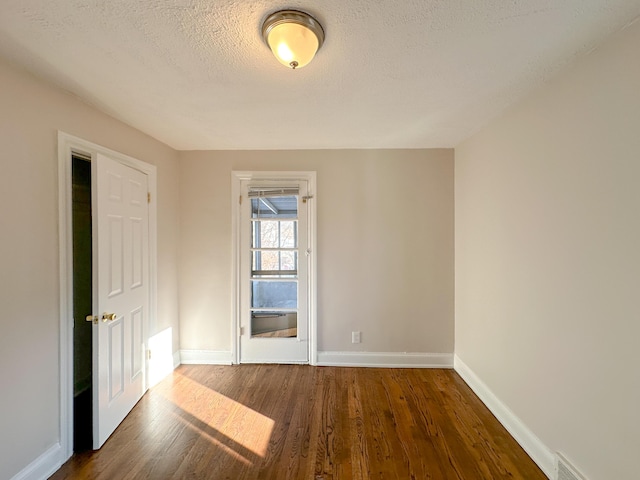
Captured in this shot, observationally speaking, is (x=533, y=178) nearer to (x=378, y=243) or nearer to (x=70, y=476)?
(x=378, y=243)

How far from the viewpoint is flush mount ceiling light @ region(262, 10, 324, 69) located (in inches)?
45.8

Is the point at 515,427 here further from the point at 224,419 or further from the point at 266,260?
the point at 266,260

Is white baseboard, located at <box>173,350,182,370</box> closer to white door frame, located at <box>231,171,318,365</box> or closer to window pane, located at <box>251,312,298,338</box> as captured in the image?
white door frame, located at <box>231,171,318,365</box>

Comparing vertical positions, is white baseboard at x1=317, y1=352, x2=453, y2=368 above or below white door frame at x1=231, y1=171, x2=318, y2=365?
below

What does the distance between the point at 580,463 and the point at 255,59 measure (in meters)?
2.65

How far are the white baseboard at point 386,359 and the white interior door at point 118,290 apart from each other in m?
1.75

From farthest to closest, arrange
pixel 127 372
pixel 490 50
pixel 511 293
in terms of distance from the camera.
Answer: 1. pixel 127 372
2. pixel 511 293
3. pixel 490 50

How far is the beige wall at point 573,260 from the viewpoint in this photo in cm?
126

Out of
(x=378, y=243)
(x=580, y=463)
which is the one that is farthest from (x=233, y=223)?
(x=580, y=463)

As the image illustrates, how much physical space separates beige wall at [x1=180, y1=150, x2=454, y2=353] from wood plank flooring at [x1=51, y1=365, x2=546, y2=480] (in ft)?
1.65

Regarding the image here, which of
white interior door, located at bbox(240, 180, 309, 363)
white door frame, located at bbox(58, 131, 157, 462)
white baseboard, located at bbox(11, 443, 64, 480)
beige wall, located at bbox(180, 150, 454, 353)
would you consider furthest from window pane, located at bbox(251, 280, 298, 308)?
white baseboard, located at bbox(11, 443, 64, 480)

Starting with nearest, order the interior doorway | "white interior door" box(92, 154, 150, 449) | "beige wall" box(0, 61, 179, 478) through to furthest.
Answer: "beige wall" box(0, 61, 179, 478) < "white interior door" box(92, 154, 150, 449) < the interior doorway

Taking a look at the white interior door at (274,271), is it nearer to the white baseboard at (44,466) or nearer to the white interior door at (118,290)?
the white interior door at (118,290)

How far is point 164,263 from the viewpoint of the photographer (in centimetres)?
289
